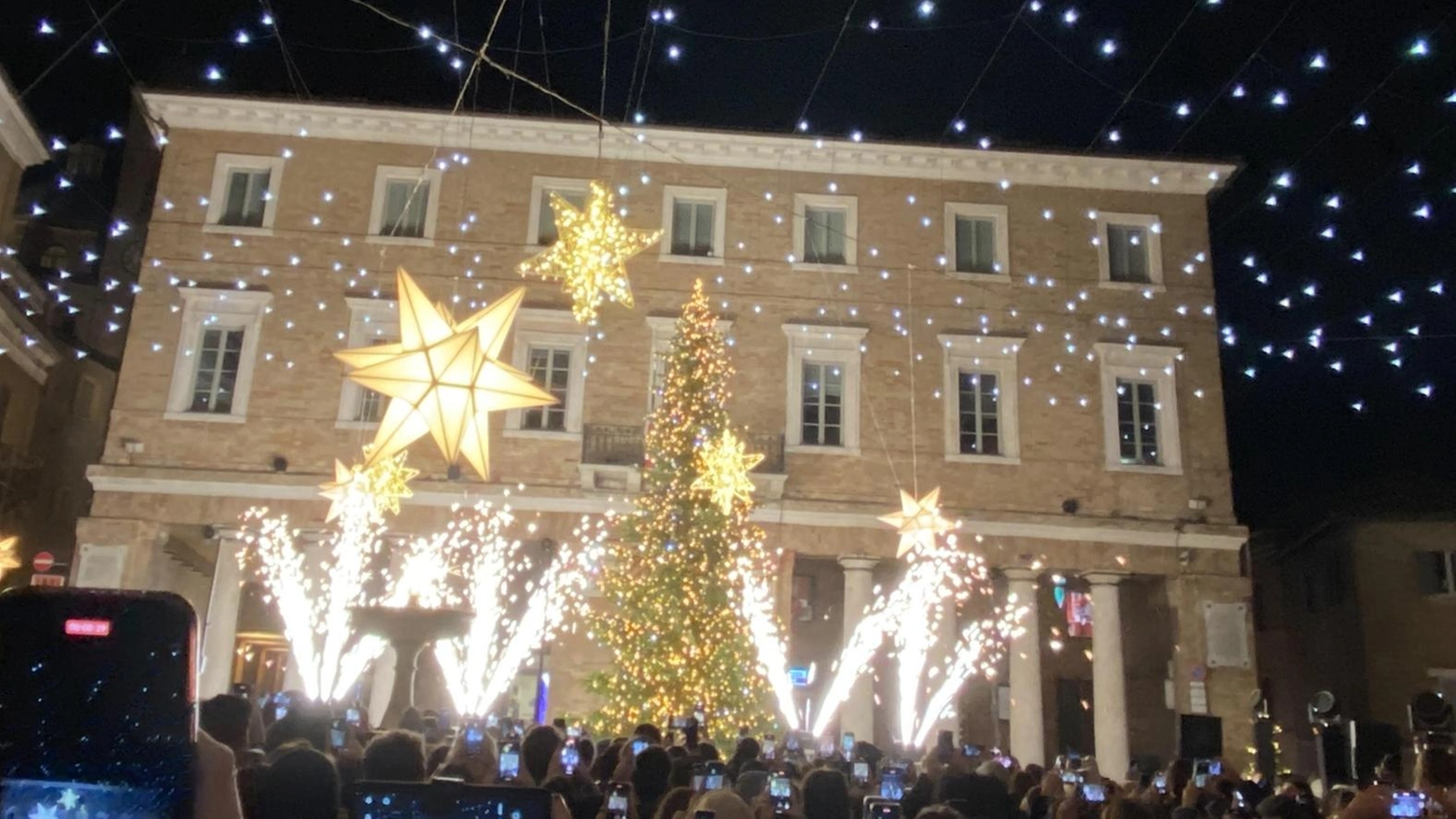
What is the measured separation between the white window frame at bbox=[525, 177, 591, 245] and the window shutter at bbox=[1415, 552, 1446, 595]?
19198mm

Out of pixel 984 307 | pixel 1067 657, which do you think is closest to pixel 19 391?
pixel 984 307

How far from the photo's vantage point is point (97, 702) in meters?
3.11

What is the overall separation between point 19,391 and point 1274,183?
27.3 m

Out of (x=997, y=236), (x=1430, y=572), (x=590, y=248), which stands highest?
(x=997, y=236)

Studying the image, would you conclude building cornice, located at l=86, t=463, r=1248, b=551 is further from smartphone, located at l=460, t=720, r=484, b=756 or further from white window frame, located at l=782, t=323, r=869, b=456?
smartphone, located at l=460, t=720, r=484, b=756

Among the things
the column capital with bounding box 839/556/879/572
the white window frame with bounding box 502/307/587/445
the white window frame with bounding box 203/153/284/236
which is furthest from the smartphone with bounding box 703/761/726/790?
the white window frame with bounding box 203/153/284/236

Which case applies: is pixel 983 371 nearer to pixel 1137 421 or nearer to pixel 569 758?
pixel 1137 421

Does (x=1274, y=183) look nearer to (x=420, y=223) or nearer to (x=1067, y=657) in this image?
(x=1067, y=657)

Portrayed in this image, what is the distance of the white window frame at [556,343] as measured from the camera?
→ 21.2 meters

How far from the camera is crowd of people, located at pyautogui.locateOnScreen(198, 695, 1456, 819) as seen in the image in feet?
15.4

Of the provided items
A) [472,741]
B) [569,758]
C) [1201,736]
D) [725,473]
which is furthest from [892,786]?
[725,473]

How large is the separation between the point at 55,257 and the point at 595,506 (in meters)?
22.4

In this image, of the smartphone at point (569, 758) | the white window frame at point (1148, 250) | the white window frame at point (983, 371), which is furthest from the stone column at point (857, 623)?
the smartphone at point (569, 758)

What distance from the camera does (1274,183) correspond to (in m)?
14.2
